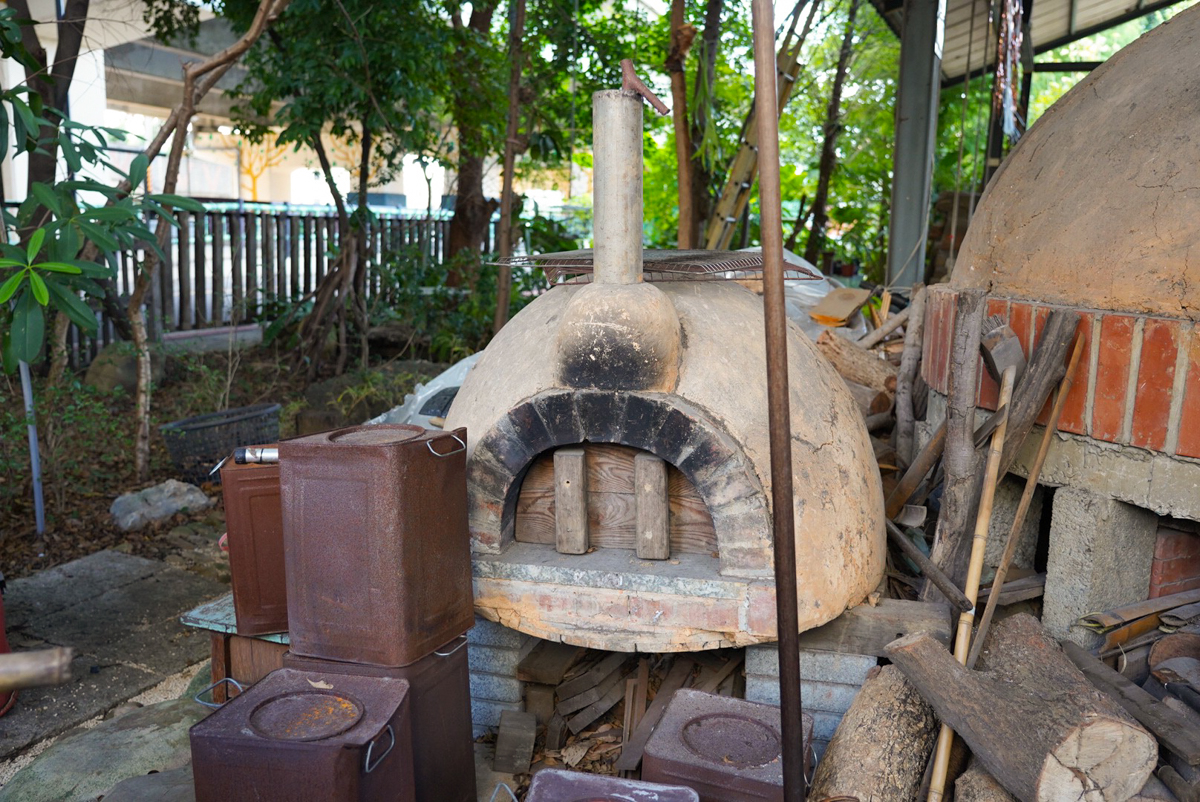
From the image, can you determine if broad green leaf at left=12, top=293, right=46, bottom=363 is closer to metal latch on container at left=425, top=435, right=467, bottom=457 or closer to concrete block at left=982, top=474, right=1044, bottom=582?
metal latch on container at left=425, top=435, right=467, bottom=457

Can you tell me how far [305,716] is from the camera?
2283 millimetres

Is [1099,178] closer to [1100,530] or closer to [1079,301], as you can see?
[1079,301]

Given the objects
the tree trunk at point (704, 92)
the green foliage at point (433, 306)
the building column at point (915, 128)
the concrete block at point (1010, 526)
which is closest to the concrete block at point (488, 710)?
the concrete block at point (1010, 526)

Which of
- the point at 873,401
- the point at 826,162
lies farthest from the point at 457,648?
the point at 826,162

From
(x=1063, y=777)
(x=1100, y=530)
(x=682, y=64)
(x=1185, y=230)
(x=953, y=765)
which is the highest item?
(x=682, y=64)

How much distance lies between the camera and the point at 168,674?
3.62m

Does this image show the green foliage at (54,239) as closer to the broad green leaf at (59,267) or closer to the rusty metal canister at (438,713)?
the broad green leaf at (59,267)

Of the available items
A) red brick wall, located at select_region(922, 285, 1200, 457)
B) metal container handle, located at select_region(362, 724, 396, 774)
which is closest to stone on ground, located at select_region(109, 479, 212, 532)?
metal container handle, located at select_region(362, 724, 396, 774)

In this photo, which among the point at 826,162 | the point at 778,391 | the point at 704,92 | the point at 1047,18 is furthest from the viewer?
the point at 826,162

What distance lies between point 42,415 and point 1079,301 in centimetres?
536

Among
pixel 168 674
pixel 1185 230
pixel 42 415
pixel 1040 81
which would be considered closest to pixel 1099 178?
pixel 1185 230

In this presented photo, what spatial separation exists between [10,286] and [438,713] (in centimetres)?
227

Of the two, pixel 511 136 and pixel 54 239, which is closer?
A: pixel 54 239

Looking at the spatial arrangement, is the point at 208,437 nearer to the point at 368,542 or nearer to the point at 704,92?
the point at 704,92
